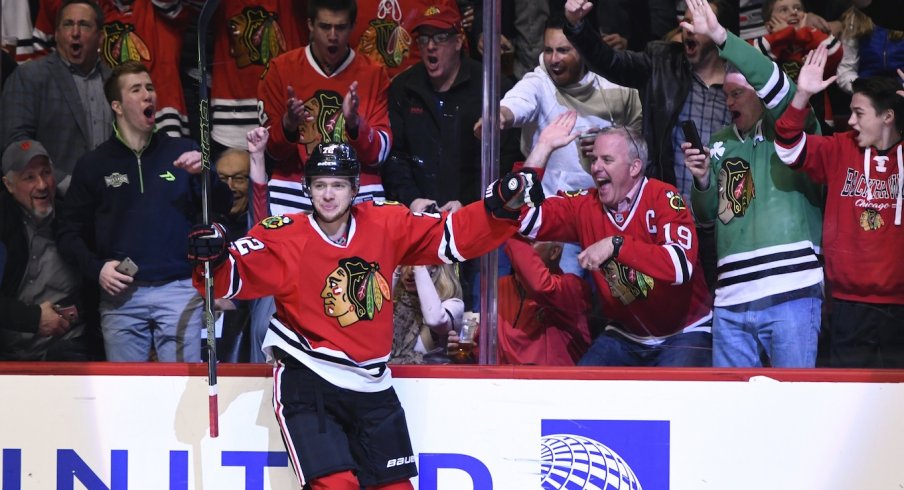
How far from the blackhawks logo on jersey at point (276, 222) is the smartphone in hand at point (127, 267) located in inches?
21.1

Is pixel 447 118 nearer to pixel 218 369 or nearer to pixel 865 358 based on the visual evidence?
pixel 218 369

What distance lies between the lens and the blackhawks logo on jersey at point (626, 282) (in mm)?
3379

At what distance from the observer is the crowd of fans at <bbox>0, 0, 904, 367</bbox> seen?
11.0 ft

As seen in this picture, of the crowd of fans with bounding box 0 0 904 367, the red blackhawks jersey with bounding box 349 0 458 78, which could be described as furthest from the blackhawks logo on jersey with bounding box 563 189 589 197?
the red blackhawks jersey with bounding box 349 0 458 78

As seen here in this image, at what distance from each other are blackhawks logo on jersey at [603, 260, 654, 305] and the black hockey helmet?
80 cm

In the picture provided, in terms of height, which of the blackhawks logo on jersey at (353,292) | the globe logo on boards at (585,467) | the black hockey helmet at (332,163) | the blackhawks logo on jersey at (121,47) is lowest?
the globe logo on boards at (585,467)

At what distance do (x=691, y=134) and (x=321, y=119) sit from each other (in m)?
1.11

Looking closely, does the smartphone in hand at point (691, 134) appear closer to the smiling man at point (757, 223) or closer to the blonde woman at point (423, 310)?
the smiling man at point (757, 223)

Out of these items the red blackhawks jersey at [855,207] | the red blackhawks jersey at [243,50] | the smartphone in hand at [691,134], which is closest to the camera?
the red blackhawks jersey at [855,207]

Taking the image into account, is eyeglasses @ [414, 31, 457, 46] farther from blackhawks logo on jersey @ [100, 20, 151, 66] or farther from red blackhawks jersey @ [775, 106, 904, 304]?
red blackhawks jersey @ [775, 106, 904, 304]

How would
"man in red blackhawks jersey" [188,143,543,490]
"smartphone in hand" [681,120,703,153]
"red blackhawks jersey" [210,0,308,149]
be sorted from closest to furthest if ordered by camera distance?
1. "man in red blackhawks jersey" [188,143,543,490]
2. "smartphone in hand" [681,120,703,153]
3. "red blackhawks jersey" [210,0,308,149]

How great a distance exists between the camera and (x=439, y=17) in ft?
11.4

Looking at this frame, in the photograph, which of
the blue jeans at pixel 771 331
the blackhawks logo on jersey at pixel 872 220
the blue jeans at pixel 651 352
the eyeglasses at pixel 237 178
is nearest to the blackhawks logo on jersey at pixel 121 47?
the eyeglasses at pixel 237 178

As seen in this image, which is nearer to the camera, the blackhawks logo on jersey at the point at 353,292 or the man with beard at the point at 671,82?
the blackhawks logo on jersey at the point at 353,292
